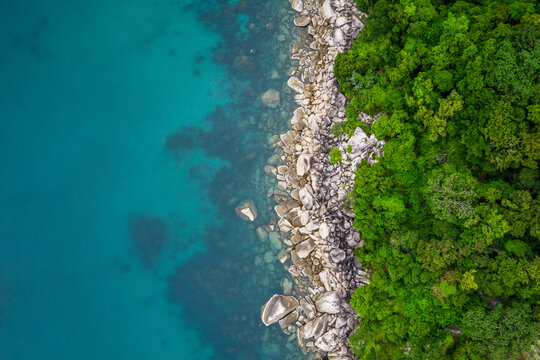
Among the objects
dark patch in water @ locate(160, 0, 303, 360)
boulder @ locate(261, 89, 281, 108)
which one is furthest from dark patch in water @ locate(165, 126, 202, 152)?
boulder @ locate(261, 89, 281, 108)

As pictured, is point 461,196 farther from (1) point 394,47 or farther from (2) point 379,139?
(1) point 394,47

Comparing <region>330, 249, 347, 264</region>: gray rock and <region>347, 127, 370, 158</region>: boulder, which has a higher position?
<region>347, 127, 370, 158</region>: boulder

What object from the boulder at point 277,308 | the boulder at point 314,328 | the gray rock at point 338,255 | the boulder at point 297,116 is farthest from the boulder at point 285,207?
the boulder at point 314,328

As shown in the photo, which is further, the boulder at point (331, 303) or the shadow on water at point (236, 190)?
the shadow on water at point (236, 190)

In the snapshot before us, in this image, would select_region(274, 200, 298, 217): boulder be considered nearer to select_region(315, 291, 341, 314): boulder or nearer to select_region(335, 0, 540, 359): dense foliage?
select_region(335, 0, 540, 359): dense foliage

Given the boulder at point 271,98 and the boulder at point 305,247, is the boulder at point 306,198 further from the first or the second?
the boulder at point 271,98

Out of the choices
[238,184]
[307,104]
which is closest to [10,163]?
[238,184]

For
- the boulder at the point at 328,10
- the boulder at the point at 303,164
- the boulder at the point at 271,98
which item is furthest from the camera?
the boulder at the point at 271,98
